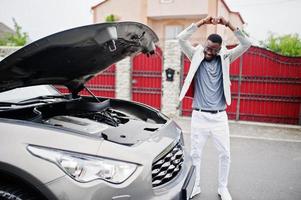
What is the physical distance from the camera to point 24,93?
3143 mm

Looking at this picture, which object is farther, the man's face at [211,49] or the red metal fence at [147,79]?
the red metal fence at [147,79]

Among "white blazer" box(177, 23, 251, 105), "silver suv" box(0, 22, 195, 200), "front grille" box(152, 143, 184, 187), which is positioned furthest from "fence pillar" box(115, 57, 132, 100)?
"front grille" box(152, 143, 184, 187)

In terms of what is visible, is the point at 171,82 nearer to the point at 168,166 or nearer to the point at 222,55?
the point at 222,55

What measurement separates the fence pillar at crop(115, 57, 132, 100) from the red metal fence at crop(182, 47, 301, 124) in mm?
3216

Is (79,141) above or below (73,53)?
below

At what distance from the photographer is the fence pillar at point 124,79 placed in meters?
9.72

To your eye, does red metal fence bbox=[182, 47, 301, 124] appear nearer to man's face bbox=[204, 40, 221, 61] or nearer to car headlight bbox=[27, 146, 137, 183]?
man's face bbox=[204, 40, 221, 61]

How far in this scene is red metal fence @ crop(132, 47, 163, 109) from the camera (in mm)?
9500

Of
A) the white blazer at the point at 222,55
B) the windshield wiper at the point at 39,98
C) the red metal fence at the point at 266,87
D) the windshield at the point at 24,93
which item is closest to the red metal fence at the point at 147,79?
the red metal fence at the point at 266,87

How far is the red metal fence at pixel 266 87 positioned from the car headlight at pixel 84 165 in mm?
7366

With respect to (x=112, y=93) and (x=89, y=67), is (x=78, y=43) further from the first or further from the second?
(x=112, y=93)

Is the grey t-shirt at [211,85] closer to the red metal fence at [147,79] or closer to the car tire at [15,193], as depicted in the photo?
the car tire at [15,193]

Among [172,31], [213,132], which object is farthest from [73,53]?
[172,31]

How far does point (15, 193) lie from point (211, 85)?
2314 millimetres
